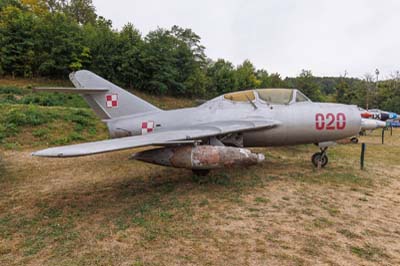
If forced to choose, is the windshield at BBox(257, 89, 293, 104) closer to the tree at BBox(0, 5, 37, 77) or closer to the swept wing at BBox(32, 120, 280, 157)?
the swept wing at BBox(32, 120, 280, 157)

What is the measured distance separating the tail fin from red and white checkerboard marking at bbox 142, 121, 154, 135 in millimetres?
491

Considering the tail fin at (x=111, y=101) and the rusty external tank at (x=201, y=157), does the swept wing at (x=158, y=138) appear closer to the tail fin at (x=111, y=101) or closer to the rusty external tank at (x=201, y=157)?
the rusty external tank at (x=201, y=157)

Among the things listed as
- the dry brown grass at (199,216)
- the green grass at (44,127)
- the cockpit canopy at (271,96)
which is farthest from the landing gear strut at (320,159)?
the green grass at (44,127)

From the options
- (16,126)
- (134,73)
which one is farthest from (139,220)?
(134,73)

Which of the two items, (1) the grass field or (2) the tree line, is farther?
(2) the tree line

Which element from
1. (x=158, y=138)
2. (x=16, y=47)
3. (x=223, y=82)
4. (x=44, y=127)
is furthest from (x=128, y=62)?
(x=158, y=138)

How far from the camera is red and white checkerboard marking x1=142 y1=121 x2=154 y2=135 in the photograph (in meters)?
5.95

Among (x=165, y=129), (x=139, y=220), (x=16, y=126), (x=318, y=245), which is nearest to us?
(x=318, y=245)

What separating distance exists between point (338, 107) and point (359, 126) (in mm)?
→ 711

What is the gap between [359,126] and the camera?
236 inches

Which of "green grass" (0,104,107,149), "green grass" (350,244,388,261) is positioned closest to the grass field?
"green grass" (350,244,388,261)

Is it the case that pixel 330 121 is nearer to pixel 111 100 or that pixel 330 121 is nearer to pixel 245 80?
pixel 111 100

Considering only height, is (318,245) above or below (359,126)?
below

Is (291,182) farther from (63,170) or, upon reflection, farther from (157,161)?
(63,170)
